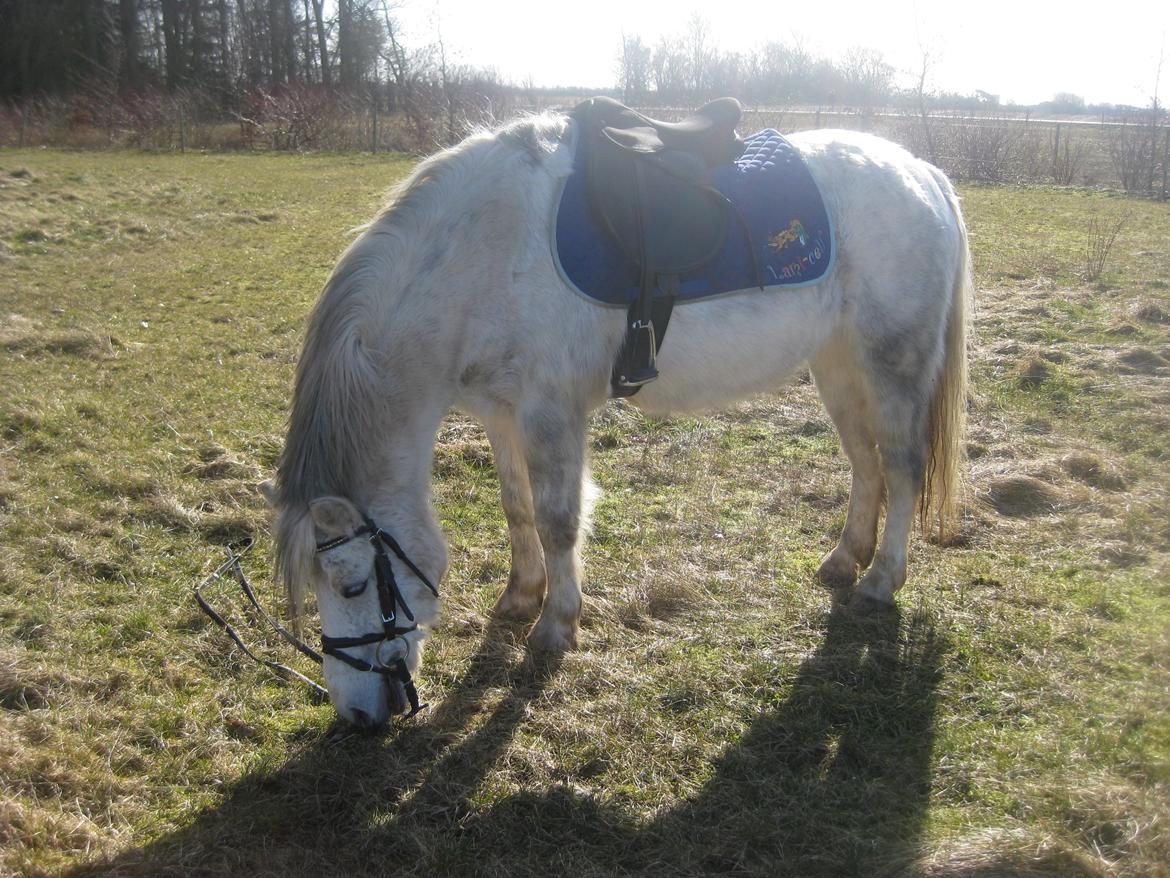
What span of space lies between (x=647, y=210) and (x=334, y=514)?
1492 mm

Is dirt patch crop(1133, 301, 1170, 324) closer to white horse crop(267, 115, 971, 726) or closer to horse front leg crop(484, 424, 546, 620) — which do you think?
white horse crop(267, 115, 971, 726)

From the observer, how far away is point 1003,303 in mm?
8070

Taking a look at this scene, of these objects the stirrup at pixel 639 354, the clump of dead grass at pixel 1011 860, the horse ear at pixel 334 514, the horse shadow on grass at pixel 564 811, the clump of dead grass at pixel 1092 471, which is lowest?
the horse shadow on grass at pixel 564 811

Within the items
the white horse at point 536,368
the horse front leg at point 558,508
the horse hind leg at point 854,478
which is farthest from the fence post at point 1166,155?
the horse front leg at point 558,508

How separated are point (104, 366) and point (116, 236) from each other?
16.8ft

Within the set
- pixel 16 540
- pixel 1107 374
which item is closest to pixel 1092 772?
pixel 16 540

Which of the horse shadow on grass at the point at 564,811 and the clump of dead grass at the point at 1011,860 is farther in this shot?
the horse shadow on grass at the point at 564,811

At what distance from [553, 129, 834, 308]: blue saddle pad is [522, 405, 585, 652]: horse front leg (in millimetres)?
464

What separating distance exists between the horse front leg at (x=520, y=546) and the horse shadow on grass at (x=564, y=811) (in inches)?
22.1

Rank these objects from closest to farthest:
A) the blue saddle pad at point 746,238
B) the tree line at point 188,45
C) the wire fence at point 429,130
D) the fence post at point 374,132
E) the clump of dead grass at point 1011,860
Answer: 1. the clump of dead grass at point 1011,860
2. the blue saddle pad at point 746,238
3. the wire fence at point 429,130
4. the fence post at point 374,132
5. the tree line at point 188,45

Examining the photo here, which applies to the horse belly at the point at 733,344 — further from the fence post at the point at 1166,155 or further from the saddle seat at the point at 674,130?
the fence post at the point at 1166,155

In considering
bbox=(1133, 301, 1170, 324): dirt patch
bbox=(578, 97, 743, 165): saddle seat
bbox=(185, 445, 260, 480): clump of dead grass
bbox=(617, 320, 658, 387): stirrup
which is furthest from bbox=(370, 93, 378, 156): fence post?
bbox=(617, 320, 658, 387): stirrup

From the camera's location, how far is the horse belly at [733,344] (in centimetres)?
319

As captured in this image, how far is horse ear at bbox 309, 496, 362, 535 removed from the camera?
2432 millimetres
